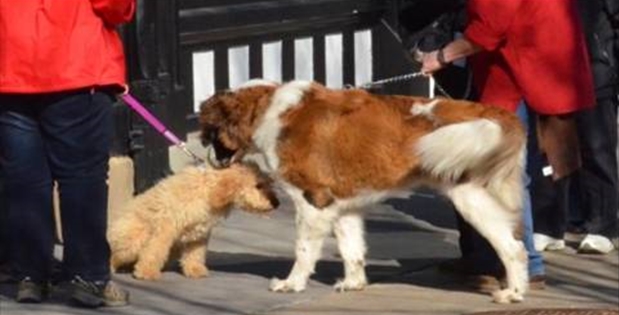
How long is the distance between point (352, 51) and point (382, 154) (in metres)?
4.94

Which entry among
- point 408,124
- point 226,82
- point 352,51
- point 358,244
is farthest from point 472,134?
point 352,51

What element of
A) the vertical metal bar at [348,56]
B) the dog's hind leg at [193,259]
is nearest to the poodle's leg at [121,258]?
the dog's hind leg at [193,259]

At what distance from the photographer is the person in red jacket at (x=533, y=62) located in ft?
29.3

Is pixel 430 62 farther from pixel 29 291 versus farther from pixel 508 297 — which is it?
pixel 29 291

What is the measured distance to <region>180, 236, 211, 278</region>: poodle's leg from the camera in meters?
9.38

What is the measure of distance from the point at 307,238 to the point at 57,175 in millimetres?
1212

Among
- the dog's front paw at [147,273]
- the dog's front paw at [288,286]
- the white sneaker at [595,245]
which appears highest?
the dog's front paw at [147,273]

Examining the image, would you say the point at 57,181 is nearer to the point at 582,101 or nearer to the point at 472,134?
the point at 472,134

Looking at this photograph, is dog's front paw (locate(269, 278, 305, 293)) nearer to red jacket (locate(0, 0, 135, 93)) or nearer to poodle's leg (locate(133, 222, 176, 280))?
poodle's leg (locate(133, 222, 176, 280))

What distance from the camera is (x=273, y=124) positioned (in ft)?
28.8

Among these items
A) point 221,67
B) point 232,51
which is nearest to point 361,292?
point 221,67

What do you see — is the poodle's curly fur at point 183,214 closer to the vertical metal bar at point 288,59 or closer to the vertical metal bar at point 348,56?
the vertical metal bar at point 288,59

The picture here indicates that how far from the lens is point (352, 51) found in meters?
13.5

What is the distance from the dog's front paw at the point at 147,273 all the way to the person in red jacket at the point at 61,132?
55 centimetres
